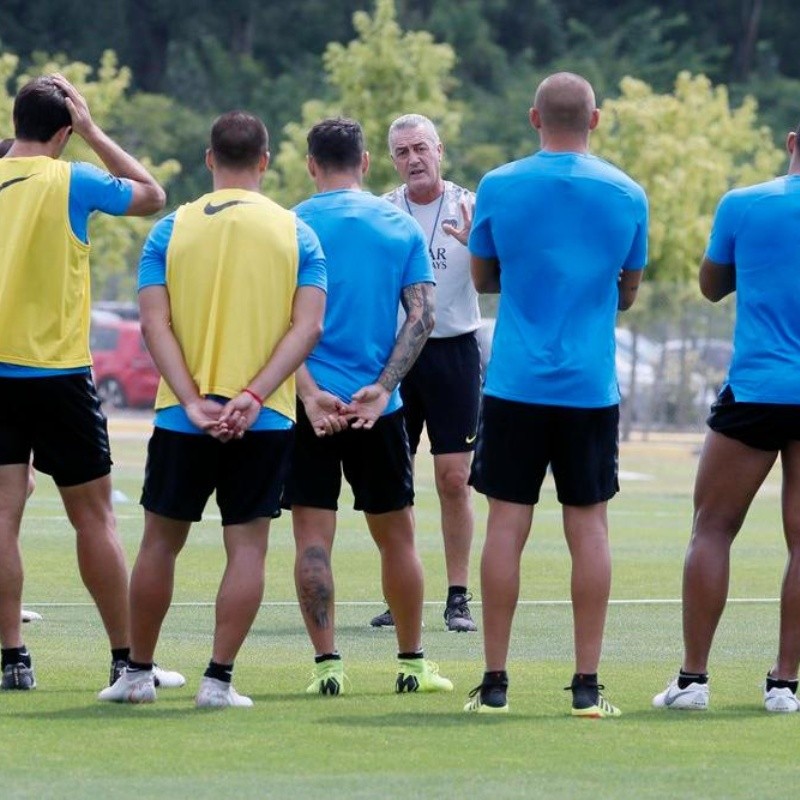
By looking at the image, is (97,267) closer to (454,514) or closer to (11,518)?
(454,514)

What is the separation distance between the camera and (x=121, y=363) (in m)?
40.8

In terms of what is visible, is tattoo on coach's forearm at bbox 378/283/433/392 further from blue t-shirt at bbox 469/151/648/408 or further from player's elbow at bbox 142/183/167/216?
player's elbow at bbox 142/183/167/216

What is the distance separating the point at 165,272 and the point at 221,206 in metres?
0.30

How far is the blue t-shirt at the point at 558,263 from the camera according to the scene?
8.00 metres

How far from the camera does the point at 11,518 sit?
852cm

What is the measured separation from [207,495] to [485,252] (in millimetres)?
1310

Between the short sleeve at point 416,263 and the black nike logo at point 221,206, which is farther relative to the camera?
the short sleeve at point 416,263

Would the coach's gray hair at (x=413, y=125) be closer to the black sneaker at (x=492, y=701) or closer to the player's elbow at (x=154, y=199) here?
the player's elbow at (x=154, y=199)

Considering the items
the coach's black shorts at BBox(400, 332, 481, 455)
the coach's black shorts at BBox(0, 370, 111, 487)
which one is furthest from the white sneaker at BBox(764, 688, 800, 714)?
the coach's black shorts at BBox(400, 332, 481, 455)

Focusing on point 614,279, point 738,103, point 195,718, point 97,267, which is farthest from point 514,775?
point 738,103

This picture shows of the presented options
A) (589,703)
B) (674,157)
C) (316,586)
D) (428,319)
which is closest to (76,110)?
(428,319)

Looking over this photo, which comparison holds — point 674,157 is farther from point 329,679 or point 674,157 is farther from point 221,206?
point 221,206

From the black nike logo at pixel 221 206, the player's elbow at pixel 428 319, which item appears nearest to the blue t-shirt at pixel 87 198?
the black nike logo at pixel 221 206

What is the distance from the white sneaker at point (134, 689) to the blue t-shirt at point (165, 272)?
0.90m
